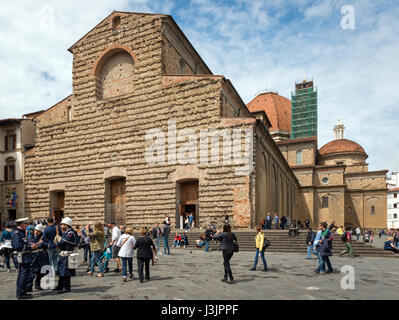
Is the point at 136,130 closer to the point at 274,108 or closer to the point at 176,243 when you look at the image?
the point at 176,243

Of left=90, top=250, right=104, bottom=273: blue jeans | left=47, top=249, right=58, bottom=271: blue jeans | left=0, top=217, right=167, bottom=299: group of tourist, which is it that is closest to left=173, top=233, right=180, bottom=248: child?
left=90, top=250, right=104, bottom=273: blue jeans

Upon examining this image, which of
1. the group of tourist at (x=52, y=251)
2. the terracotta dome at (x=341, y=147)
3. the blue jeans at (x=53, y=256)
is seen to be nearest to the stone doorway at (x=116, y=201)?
the group of tourist at (x=52, y=251)

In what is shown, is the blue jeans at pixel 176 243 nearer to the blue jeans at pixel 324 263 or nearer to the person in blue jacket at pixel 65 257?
the blue jeans at pixel 324 263

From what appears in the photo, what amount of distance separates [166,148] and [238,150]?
501 cm

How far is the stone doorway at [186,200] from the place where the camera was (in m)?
23.1

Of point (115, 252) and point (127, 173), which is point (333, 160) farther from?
point (115, 252)

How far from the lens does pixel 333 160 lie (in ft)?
197

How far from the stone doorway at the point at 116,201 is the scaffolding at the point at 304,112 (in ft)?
145

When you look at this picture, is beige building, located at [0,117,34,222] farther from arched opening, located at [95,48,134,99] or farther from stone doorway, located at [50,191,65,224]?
arched opening, located at [95,48,134,99]

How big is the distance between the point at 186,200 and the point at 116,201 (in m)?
5.70

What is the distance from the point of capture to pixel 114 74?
27.1 metres

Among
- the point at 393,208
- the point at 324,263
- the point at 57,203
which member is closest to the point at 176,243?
the point at 324,263

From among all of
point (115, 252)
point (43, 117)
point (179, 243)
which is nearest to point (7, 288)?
point (115, 252)

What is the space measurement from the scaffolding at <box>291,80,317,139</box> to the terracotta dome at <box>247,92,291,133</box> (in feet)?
4.31
